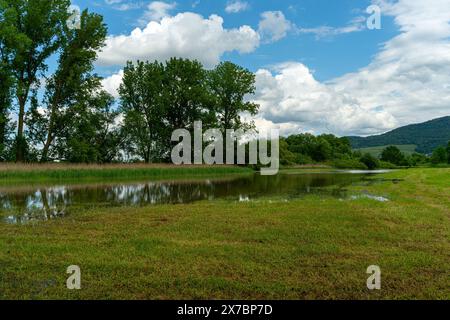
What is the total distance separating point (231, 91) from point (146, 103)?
15.0 meters

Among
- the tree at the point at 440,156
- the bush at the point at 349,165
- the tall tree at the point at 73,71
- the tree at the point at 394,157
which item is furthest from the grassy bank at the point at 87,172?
the tree at the point at 394,157

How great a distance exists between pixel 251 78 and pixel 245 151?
502 inches

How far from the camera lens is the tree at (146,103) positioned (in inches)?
2062

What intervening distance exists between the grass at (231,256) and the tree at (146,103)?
42358mm

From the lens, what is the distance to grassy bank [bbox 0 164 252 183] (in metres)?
27.0

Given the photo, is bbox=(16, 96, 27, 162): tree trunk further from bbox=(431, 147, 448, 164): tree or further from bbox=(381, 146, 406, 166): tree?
bbox=(381, 146, 406, 166): tree

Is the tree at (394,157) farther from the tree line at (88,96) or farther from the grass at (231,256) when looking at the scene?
the grass at (231,256)

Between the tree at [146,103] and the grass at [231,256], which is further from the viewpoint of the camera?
the tree at [146,103]

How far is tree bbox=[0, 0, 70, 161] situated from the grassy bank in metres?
10.6

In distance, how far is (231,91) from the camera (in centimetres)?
6128

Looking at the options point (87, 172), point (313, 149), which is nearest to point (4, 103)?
point (87, 172)

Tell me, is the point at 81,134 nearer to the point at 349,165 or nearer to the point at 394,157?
the point at 349,165
